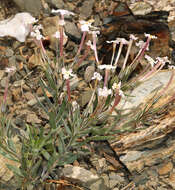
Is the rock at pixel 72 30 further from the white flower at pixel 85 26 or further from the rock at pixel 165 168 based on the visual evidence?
the rock at pixel 165 168

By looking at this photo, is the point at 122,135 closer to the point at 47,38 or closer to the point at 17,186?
the point at 17,186

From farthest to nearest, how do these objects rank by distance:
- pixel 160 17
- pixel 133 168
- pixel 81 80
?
pixel 160 17 < pixel 81 80 < pixel 133 168

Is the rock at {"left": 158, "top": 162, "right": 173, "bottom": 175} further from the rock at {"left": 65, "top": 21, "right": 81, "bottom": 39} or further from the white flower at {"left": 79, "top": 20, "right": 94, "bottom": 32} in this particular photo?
the rock at {"left": 65, "top": 21, "right": 81, "bottom": 39}

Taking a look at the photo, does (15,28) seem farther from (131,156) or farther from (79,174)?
(131,156)

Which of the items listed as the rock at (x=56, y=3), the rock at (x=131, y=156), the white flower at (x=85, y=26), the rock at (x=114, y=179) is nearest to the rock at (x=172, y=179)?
the rock at (x=131, y=156)

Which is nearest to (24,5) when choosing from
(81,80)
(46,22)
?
(46,22)

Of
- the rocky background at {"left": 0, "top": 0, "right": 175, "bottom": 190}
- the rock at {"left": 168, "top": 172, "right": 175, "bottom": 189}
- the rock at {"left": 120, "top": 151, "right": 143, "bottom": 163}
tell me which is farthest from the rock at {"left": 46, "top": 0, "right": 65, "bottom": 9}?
the rock at {"left": 168, "top": 172, "right": 175, "bottom": 189}
